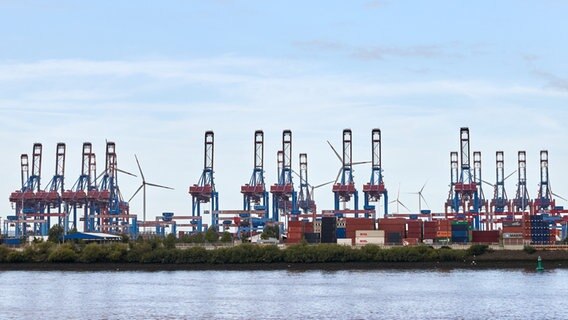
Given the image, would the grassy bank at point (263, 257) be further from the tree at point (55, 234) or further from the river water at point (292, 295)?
the tree at point (55, 234)

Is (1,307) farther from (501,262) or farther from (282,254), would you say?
(501,262)

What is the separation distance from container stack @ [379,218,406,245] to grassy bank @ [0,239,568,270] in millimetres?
18757

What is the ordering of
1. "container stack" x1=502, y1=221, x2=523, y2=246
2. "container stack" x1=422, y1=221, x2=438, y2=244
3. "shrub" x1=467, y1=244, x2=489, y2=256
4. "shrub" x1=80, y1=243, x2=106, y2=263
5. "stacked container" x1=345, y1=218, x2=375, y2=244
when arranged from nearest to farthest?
"shrub" x1=467, y1=244, x2=489, y2=256 < "shrub" x1=80, y1=243, x2=106, y2=263 < "container stack" x1=502, y1=221, x2=523, y2=246 < "container stack" x1=422, y1=221, x2=438, y2=244 < "stacked container" x1=345, y1=218, x2=375, y2=244

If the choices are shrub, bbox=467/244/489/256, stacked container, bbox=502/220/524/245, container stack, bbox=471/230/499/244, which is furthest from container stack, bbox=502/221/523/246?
shrub, bbox=467/244/489/256

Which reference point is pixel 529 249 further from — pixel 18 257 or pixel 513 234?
pixel 18 257

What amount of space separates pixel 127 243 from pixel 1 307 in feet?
214

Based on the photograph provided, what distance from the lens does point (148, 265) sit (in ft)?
413

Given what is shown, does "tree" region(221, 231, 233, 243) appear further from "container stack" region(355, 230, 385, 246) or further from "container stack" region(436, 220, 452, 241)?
"container stack" region(436, 220, 452, 241)

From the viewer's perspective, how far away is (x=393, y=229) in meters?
148

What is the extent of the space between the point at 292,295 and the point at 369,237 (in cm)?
6371

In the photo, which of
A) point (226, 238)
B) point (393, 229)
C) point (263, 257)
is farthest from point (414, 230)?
point (263, 257)

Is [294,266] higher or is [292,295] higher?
[294,266]

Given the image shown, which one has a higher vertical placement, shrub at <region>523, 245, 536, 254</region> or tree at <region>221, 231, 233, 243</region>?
tree at <region>221, 231, 233, 243</region>

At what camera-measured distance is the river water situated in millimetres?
67812
